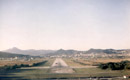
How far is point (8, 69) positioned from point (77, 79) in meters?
14.7

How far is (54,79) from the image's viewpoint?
21156 millimetres

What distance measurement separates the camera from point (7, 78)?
21.5 metres

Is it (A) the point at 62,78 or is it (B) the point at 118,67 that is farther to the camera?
(B) the point at 118,67

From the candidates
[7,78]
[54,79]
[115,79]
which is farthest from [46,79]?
[115,79]

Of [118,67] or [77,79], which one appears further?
[118,67]

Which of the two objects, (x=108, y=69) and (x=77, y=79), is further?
(x=108, y=69)

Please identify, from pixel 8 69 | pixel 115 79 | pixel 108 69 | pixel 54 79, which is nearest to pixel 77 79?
pixel 54 79

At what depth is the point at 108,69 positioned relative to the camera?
28.7 metres

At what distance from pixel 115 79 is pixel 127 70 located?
26.0 ft

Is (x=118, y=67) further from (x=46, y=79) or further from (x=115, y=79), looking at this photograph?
(x=46, y=79)

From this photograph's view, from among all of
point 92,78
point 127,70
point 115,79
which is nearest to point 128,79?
point 115,79

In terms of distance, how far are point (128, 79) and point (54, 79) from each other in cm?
1049

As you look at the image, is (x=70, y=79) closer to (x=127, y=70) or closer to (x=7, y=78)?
(x=7, y=78)

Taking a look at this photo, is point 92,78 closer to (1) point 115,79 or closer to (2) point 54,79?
(1) point 115,79
